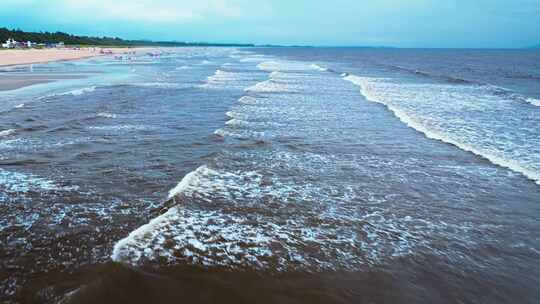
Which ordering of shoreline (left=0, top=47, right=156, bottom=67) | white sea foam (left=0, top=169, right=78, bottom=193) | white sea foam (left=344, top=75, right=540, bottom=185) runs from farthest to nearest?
shoreline (left=0, top=47, right=156, bottom=67) → white sea foam (left=344, top=75, right=540, bottom=185) → white sea foam (left=0, top=169, right=78, bottom=193)

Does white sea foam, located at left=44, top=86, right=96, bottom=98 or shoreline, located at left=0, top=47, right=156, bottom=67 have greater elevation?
shoreline, located at left=0, top=47, right=156, bottom=67

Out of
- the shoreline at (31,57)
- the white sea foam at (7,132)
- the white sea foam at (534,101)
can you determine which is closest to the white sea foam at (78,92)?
the white sea foam at (7,132)

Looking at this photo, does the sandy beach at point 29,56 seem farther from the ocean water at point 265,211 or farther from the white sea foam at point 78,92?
the ocean water at point 265,211

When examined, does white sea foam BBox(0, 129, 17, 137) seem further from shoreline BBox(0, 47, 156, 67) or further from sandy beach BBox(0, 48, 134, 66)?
sandy beach BBox(0, 48, 134, 66)

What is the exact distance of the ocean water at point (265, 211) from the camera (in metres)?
6.11

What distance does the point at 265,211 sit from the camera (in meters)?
8.80

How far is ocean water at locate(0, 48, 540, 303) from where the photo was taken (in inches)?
241

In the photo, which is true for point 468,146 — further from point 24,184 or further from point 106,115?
point 106,115

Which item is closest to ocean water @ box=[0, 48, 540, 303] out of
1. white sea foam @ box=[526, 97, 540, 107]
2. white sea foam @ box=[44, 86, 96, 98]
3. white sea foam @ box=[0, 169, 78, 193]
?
white sea foam @ box=[0, 169, 78, 193]

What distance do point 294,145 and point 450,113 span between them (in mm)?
11921

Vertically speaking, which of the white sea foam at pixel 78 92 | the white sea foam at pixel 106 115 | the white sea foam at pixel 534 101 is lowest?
the white sea foam at pixel 106 115

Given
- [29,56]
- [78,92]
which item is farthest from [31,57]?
[78,92]

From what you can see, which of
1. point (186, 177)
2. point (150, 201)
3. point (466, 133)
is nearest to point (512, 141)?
point (466, 133)

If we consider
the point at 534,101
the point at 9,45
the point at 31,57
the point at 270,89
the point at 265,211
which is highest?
the point at 9,45
